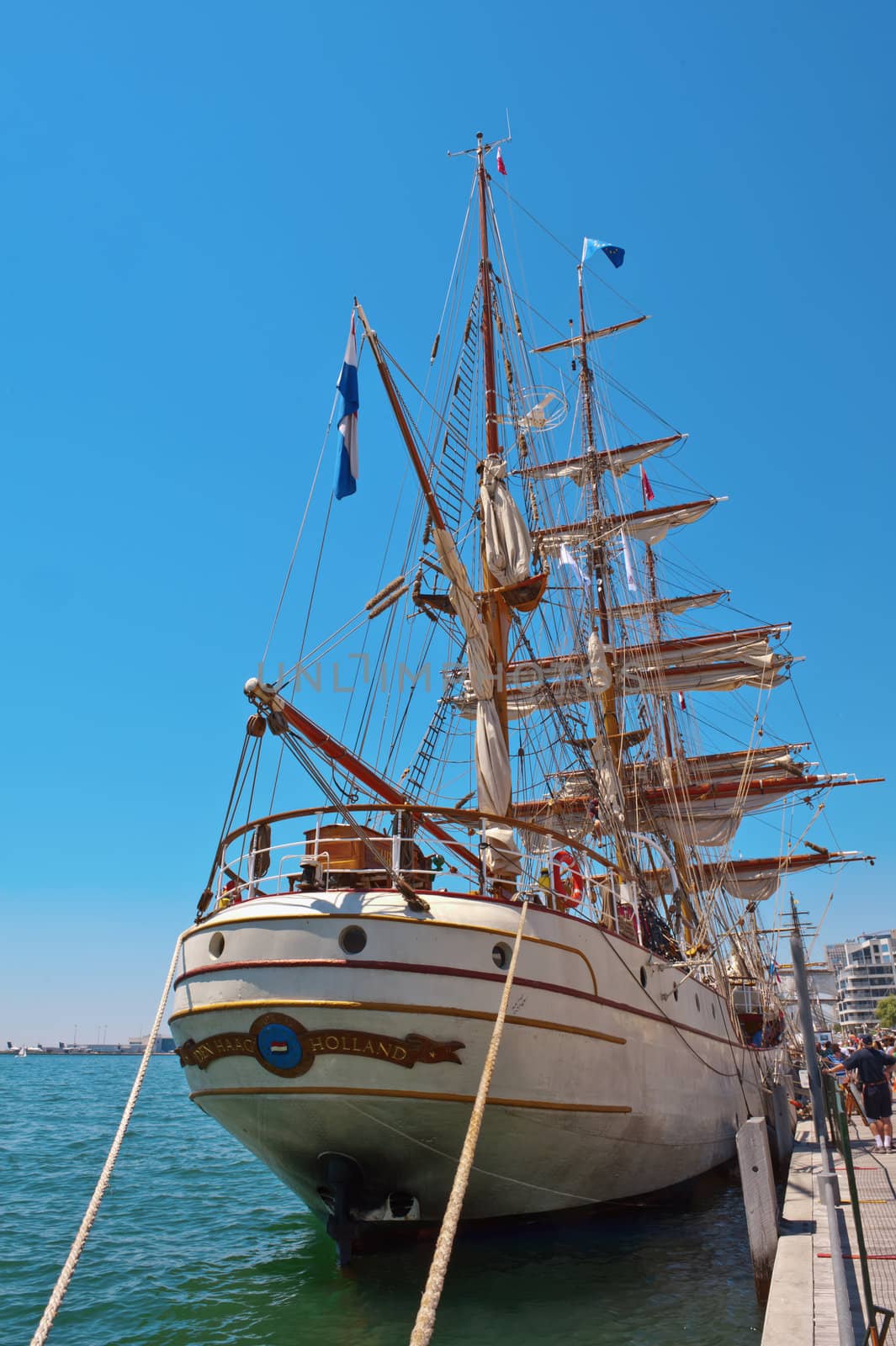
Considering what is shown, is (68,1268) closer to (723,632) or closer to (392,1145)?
(392,1145)

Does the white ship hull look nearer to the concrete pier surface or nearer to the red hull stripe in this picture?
the red hull stripe

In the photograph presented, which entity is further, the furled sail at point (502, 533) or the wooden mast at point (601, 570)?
the wooden mast at point (601, 570)

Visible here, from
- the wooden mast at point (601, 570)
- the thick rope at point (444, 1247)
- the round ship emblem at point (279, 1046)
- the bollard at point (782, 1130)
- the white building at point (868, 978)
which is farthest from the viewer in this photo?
the white building at point (868, 978)

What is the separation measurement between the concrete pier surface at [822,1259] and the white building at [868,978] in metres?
135

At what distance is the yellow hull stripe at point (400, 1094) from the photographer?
30.8ft

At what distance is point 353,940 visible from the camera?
9.59 meters

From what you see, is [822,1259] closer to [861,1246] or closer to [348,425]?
[861,1246]

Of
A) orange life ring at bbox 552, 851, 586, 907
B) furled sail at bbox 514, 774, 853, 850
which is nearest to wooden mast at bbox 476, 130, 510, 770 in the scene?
orange life ring at bbox 552, 851, 586, 907

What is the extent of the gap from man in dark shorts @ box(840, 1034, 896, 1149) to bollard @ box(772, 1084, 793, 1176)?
495cm

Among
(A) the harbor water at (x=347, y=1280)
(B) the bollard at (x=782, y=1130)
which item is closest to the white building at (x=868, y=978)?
(B) the bollard at (x=782, y=1130)

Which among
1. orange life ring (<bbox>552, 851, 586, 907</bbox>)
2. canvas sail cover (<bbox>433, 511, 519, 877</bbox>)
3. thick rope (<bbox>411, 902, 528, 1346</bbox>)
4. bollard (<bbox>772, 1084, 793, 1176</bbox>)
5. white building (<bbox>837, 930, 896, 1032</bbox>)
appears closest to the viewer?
thick rope (<bbox>411, 902, 528, 1346</bbox>)

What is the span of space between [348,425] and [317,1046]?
7780 millimetres

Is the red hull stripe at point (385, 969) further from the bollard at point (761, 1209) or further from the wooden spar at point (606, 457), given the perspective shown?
the wooden spar at point (606, 457)

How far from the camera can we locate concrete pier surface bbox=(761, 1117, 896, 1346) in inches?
249
